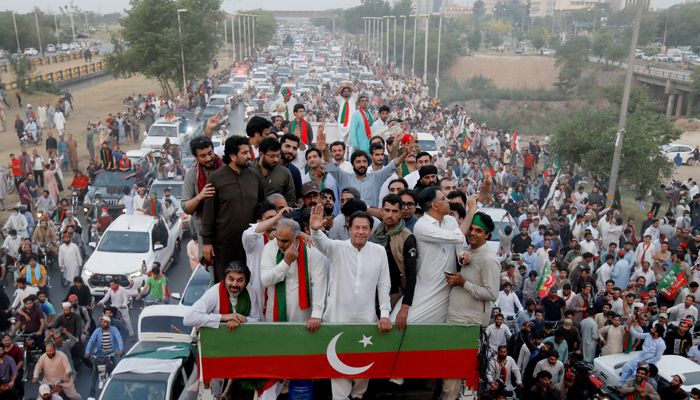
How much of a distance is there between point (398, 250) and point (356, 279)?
505 millimetres

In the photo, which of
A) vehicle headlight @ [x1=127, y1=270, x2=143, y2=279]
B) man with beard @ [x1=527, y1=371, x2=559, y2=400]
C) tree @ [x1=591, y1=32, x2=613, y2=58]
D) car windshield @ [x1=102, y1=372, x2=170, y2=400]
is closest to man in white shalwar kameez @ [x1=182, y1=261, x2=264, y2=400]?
car windshield @ [x1=102, y1=372, x2=170, y2=400]

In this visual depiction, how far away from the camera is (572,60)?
62781 mm

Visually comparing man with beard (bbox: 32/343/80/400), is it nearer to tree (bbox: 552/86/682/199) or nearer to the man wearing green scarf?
the man wearing green scarf

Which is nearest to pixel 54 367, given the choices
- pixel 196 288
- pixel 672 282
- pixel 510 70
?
pixel 196 288

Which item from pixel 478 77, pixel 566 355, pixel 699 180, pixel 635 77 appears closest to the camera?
pixel 566 355

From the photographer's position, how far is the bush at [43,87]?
138 ft

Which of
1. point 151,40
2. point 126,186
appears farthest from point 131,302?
point 151,40

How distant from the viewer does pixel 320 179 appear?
24.1ft

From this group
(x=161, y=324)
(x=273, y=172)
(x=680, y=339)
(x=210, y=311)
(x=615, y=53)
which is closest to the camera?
(x=210, y=311)

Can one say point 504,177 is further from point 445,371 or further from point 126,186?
point 445,371

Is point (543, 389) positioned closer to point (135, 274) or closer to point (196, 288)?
point (196, 288)

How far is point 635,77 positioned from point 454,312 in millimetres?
60863

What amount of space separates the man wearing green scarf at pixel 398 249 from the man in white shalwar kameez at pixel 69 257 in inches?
378

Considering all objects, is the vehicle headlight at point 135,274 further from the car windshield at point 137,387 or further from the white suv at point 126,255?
the car windshield at point 137,387
